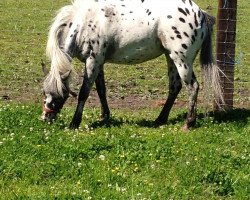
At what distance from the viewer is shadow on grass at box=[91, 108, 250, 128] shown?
911 cm

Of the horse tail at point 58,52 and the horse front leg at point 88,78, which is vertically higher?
the horse tail at point 58,52

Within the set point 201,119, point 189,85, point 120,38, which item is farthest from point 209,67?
point 120,38

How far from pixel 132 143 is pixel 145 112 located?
116 inches

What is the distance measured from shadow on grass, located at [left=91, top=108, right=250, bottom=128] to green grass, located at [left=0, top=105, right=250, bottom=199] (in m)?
0.21

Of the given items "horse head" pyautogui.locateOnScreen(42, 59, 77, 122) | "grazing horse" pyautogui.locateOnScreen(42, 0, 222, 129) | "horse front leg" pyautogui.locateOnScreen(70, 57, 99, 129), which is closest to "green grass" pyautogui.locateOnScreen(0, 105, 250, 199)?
"horse head" pyautogui.locateOnScreen(42, 59, 77, 122)

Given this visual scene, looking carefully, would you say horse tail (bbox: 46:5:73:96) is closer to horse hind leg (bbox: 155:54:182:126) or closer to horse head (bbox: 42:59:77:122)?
horse head (bbox: 42:59:77:122)

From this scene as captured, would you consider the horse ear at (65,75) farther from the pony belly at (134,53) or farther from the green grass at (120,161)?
the pony belly at (134,53)

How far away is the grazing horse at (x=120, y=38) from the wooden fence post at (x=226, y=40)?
2.56 ft

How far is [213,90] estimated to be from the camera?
9133 millimetres

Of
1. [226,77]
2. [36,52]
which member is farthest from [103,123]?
[36,52]

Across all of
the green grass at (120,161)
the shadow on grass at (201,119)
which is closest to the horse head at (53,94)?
the green grass at (120,161)

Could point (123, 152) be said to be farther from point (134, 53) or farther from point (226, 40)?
point (226, 40)

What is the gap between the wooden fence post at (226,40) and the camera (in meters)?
9.84

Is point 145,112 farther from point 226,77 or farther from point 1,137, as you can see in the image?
point 1,137
